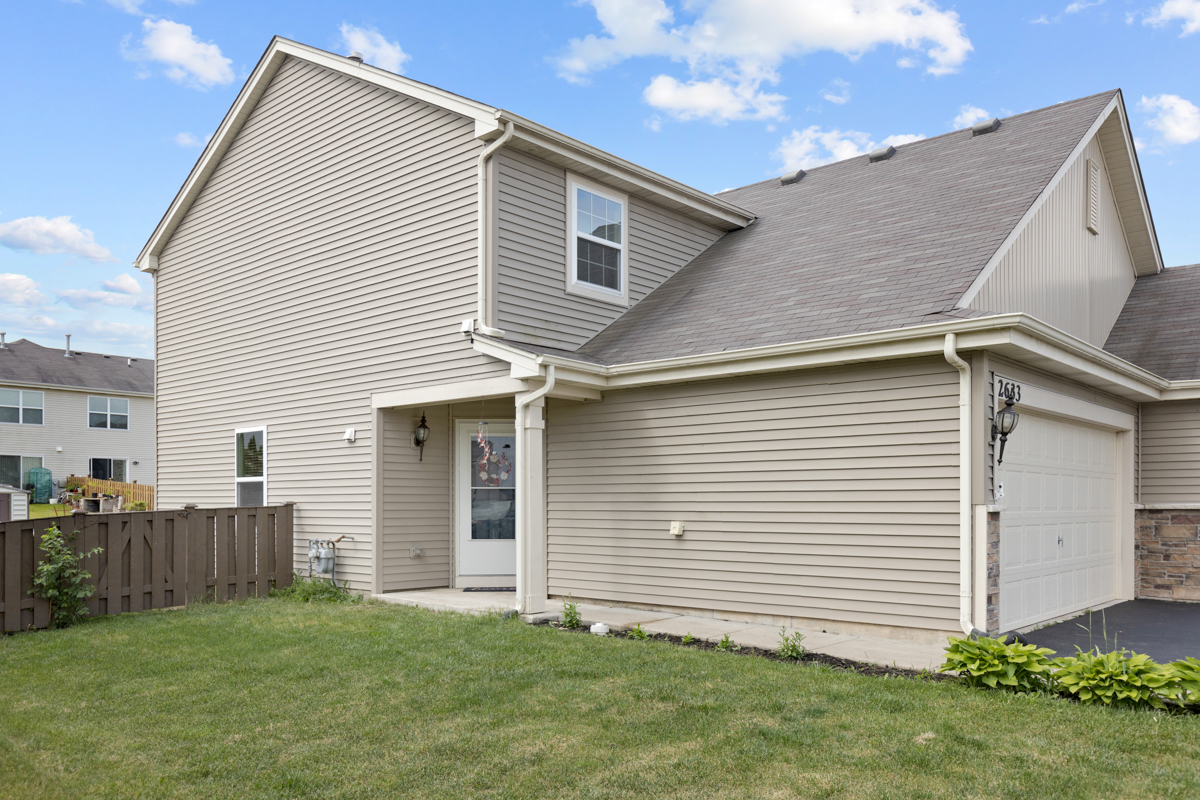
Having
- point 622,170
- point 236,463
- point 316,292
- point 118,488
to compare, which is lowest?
point 118,488

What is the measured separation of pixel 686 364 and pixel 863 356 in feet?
5.91

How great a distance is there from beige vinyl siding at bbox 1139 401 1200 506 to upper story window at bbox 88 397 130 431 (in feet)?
108

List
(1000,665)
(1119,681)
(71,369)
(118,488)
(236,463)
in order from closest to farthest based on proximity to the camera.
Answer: (1119,681)
(1000,665)
(236,463)
(118,488)
(71,369)

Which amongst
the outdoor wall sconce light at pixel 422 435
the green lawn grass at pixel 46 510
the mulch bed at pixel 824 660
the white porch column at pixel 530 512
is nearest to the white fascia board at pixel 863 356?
the white porch column at pixel 530 512

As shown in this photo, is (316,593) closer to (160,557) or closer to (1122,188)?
(160,557)

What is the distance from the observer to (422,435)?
34.5 ft

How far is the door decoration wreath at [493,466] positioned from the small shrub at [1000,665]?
6195mm

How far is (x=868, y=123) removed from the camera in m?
25.4

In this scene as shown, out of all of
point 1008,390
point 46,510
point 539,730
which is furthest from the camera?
point 46,510

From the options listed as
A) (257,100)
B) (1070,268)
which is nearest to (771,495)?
(1070,268)

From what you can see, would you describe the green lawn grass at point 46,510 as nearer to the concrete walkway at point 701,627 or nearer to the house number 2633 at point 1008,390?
the concrete walkway at point 701,627

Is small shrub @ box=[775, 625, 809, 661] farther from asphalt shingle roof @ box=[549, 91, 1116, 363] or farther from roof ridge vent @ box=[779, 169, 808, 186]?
roof ridge vent @ box=[779, 169, 808, 186]

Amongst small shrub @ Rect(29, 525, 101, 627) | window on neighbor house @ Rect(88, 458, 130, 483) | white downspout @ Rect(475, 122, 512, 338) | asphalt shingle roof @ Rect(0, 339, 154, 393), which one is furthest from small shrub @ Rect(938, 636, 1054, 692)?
asphalt shingle roof @ Rect(0, 339, 154, 393)

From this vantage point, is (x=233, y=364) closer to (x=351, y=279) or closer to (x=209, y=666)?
(x=351, y=279)
